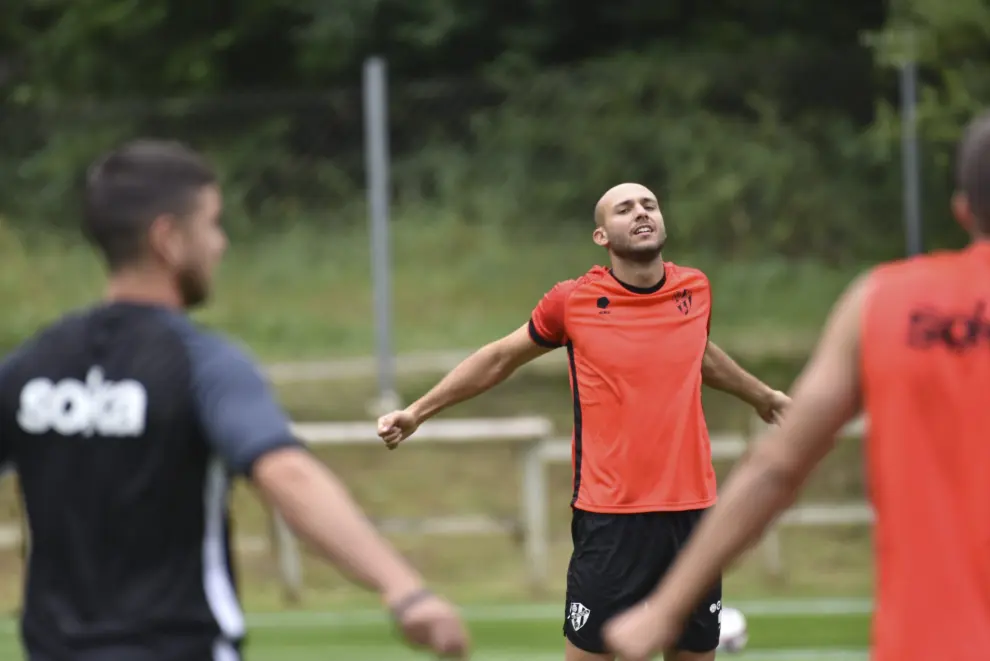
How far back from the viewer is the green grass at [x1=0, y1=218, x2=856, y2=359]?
1329 centimetres

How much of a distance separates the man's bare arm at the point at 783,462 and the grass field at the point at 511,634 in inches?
208

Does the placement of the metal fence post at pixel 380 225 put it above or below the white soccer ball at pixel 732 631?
above

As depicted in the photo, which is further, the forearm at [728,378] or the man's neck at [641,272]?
the forearm at [728,378]

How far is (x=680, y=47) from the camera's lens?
16531 millimetres

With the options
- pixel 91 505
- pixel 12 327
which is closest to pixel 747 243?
pixel 12 327

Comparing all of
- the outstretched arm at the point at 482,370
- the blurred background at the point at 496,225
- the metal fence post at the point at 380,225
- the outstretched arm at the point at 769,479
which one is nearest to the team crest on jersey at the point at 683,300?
the outstretched arm at the point at 482,370

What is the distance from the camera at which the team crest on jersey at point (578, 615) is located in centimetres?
523

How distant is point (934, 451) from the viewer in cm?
285

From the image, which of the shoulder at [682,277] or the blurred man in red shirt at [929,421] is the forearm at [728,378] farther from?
the blurred man in red shirt at [929,421]

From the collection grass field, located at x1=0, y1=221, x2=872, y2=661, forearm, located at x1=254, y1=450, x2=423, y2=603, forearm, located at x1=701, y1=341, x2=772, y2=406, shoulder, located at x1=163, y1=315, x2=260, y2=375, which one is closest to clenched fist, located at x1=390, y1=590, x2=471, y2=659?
A: forearm, located at x1=254, y1=450, x2=423, y2=603

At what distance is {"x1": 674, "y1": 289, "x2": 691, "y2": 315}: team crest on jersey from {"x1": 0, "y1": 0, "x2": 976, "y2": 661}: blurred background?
527cm

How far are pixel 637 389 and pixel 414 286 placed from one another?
802 centimetres

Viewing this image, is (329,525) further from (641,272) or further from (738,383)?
(738,383)

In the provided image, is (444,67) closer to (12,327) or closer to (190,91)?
(190,91)
